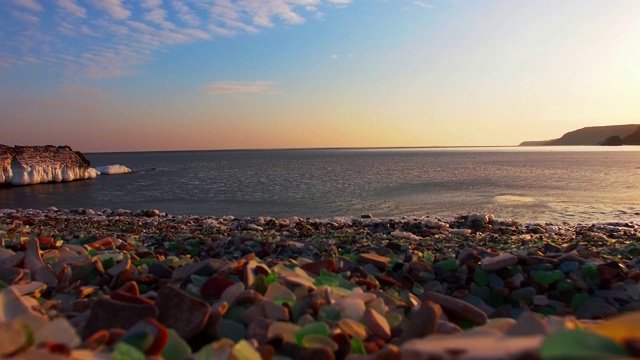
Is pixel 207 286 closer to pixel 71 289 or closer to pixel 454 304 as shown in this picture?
pixel 71 289

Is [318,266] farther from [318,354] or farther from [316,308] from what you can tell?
[318,354]

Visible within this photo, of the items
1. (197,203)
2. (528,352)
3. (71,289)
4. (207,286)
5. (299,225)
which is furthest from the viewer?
(197,203)

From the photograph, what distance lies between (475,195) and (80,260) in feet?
72.1

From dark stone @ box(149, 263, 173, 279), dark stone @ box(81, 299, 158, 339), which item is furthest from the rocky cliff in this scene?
dark stone @ box(81, 299, 158, 339)

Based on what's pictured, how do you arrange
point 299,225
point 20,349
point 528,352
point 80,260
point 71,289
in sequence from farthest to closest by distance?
point 299,225 < point 80,260 < point 71,289 < point 20,349 < point 528,352

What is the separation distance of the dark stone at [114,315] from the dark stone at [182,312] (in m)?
0.06

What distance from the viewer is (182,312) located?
2029 mm

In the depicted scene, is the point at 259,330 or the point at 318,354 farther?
the point at 259,330

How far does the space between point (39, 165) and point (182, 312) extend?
126 feet

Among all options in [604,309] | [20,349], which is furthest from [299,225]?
[20,349]

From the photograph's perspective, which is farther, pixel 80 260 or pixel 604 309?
pixel 80 260

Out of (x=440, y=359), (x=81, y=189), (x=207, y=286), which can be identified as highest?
(x=440, y=359)

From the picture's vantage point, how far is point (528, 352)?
1.06 meters

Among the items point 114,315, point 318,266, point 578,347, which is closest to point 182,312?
point 114,315
